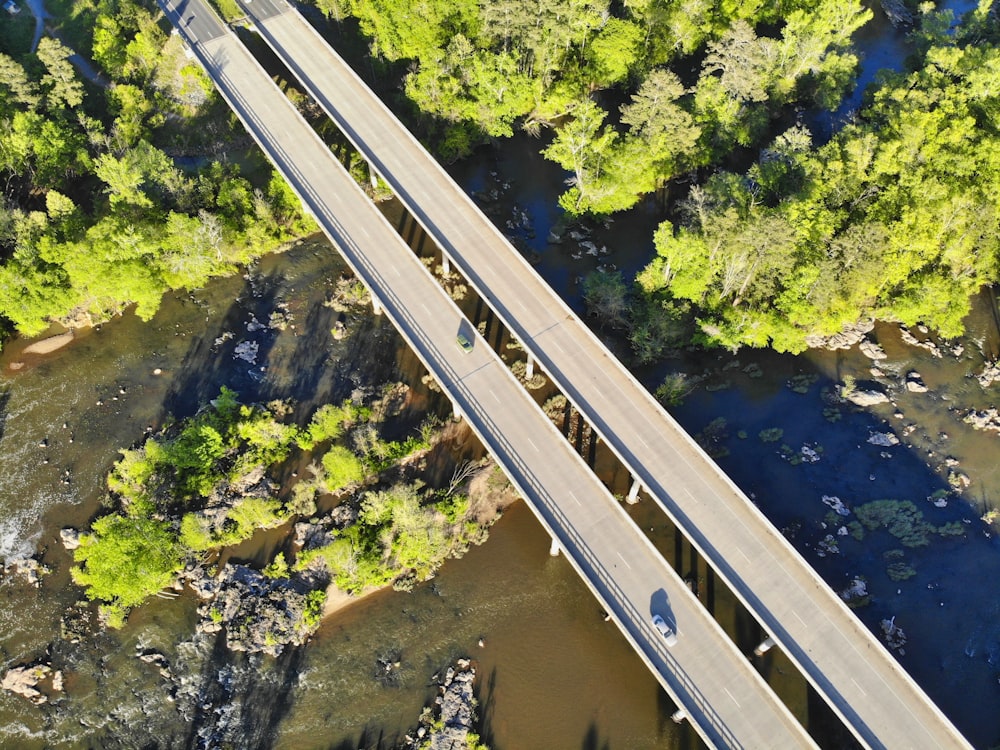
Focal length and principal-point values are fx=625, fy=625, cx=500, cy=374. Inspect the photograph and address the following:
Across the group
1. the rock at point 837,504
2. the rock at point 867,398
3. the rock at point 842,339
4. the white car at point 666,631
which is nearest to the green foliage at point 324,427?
→ the white car at point 666,631

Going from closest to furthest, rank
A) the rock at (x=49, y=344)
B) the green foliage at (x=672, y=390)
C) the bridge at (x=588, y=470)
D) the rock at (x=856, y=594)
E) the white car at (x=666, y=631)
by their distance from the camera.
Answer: the bridge at (x=588, y=470), the white car at (x=666, y=631), the rock at (x=856, y=594), the green foliage at (x=672, y=390), the rock at (x=49, y=344)

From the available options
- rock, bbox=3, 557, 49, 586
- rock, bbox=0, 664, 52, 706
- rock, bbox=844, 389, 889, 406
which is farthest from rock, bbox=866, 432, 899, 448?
rock, bbox=3, 557, 49, 586

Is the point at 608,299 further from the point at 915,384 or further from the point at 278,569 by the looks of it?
the point at 278,569

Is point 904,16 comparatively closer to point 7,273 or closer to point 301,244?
point 301,244

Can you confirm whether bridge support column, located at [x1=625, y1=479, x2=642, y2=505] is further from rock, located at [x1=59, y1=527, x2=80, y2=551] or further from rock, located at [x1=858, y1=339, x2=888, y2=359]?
rock, located at [x1=59, y1=527, x2=80, y2=551]

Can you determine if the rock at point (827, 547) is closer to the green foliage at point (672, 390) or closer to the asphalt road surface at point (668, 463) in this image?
the asphalt road surface at point (668, 463)

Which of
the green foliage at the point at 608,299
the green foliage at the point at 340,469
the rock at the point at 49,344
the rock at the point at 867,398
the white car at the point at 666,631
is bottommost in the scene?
the white car at the point at 666,631
